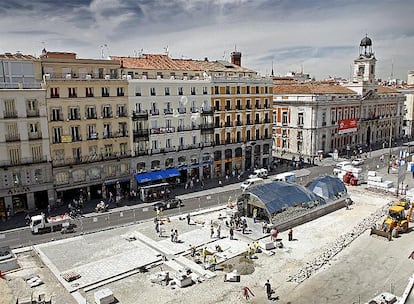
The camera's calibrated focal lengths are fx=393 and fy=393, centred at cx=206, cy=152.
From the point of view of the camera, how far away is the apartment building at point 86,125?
51156 mm

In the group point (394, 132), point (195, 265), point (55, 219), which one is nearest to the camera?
point (195, 265)

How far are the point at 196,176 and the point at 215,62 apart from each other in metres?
24.2

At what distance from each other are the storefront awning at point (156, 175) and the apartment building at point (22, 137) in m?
12.3

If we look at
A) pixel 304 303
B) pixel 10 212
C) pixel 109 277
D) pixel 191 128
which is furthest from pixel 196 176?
pixel 304 303

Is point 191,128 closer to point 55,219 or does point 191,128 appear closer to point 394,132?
point 55,219

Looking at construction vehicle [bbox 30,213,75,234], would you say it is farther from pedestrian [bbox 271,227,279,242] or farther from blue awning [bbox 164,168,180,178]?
pedestrian [bbox 271,227,279,242]

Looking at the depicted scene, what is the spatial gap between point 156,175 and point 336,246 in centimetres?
2951

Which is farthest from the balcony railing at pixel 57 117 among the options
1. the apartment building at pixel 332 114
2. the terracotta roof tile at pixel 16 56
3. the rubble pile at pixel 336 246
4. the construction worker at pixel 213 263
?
the apartment building at pixel 332 114

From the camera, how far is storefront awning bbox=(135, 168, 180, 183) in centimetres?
5739

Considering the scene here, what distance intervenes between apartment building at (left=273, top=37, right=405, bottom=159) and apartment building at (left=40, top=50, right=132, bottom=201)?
140 ft

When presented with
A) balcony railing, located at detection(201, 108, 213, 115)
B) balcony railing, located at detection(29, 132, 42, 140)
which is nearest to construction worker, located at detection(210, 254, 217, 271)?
→ balcony railing, located at detection(29, 132, 42, 140)

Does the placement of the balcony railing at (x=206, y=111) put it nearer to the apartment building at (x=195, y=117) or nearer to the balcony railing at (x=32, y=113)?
→ the apartment building at (x=195, y=117)

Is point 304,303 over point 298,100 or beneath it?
beneath

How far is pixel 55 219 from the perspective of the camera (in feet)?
147
